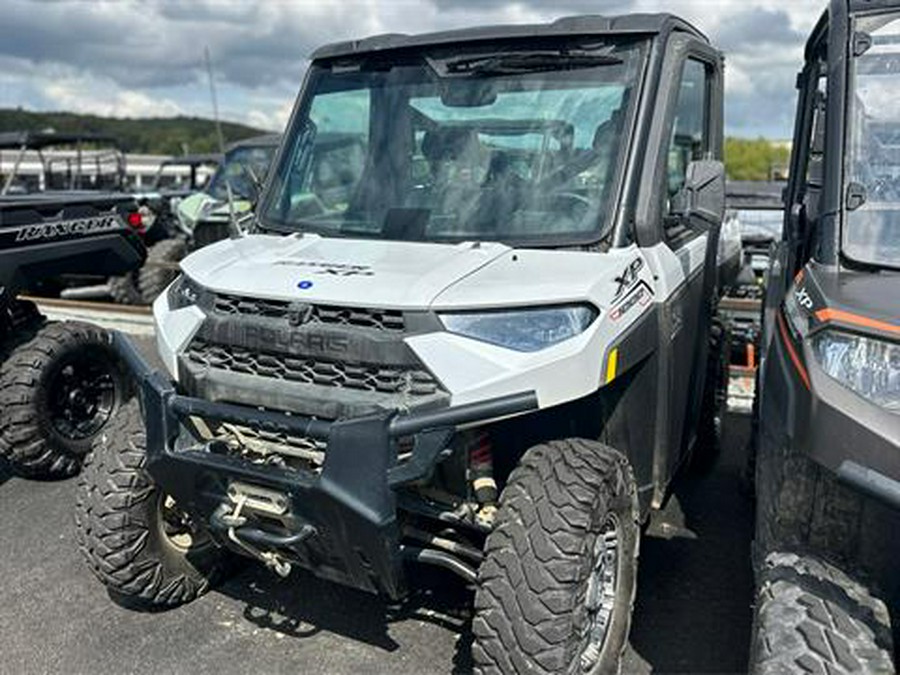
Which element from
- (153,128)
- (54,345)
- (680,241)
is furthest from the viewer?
(153,128)

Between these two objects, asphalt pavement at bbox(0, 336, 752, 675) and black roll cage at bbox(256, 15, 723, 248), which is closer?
black roll cage at bbox(256, 15, 723, 248)

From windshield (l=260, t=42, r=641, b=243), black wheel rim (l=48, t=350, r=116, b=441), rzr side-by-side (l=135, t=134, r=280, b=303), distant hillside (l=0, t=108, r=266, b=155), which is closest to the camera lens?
windshield (l=260, t=42, r=641, b=243)

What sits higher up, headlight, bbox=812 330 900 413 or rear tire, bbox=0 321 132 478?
headlight, bbox=812 330 900 413

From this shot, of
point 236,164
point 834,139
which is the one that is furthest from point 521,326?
point 236,164

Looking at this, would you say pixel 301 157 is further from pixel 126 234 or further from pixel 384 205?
pixel 126 234

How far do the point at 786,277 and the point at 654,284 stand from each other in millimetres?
1028

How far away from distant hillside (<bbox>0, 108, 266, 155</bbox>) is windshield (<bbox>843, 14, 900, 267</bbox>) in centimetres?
2398

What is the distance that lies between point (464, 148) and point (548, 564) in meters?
1.69

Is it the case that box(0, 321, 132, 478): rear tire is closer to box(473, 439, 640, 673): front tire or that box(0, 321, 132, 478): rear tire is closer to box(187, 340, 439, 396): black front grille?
box(187, 340, 439, 396): black front grille

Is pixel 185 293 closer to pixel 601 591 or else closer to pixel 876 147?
pixel 601 591

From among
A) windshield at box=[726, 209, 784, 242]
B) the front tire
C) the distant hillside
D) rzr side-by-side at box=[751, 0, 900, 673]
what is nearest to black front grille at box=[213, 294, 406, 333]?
the front tire

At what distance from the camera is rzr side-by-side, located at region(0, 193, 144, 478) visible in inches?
194

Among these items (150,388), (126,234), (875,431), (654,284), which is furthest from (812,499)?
(126,234)

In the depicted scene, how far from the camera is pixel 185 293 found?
135 inches
